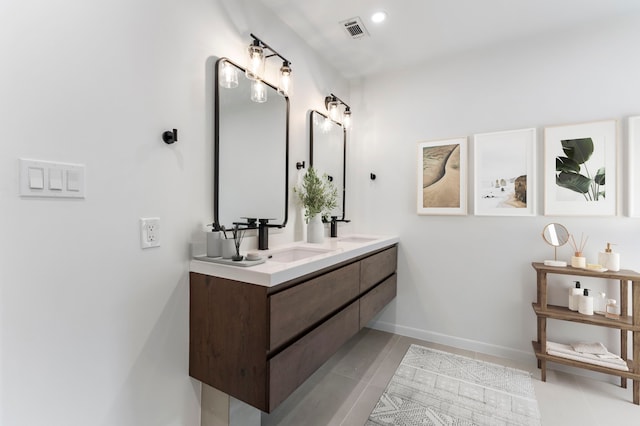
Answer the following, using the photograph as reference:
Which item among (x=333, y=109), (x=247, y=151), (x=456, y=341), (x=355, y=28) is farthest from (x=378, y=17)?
(x=456, y=341)

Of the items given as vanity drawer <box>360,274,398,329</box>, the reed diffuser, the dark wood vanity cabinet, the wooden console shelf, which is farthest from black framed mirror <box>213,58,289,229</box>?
the reed diffuser

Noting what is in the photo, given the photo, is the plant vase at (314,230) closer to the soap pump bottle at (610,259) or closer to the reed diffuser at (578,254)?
the reed diffuser at (578,254)

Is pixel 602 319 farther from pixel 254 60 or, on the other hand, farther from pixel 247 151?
pixel 254 60

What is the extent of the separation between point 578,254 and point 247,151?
244 cm

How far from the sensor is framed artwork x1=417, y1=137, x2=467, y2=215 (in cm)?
257

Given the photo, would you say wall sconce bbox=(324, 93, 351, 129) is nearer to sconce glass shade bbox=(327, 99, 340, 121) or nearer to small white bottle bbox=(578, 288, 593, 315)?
sconce glass shade bbox=(327, 99, 340, 121)

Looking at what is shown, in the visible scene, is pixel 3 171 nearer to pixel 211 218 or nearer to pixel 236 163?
pixel 211 218

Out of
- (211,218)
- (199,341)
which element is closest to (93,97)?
(211,218)

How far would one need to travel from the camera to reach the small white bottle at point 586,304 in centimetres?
202

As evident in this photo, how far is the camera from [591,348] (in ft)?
6.70

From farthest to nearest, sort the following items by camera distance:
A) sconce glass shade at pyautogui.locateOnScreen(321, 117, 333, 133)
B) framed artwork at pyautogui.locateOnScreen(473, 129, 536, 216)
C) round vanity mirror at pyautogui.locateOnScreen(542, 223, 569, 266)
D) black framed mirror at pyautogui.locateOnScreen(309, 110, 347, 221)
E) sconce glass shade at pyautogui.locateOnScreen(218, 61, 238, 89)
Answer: sconce glass shade at pyautogui.locateOnScreen(321, 117, 333, 133)
black framed mirror at pyautogui.locateOnScreen(309, 110, 347, 221)
framed artwork at pyautogui.locateOnScreen(473, 129, 536, 216)
round vanity mirror at pyautogui.locateOnScreen(542, 223, 569, 266)
sconce glass shade at pyautogui.locateOnScreen(218, 61, 238, 89)

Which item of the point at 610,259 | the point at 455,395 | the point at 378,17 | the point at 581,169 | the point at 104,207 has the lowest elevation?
the point at 455,395

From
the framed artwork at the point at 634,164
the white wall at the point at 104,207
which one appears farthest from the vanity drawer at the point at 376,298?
the framed artwork at the point at 634,164

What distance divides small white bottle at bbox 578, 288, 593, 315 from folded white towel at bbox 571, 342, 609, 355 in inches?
10.2
